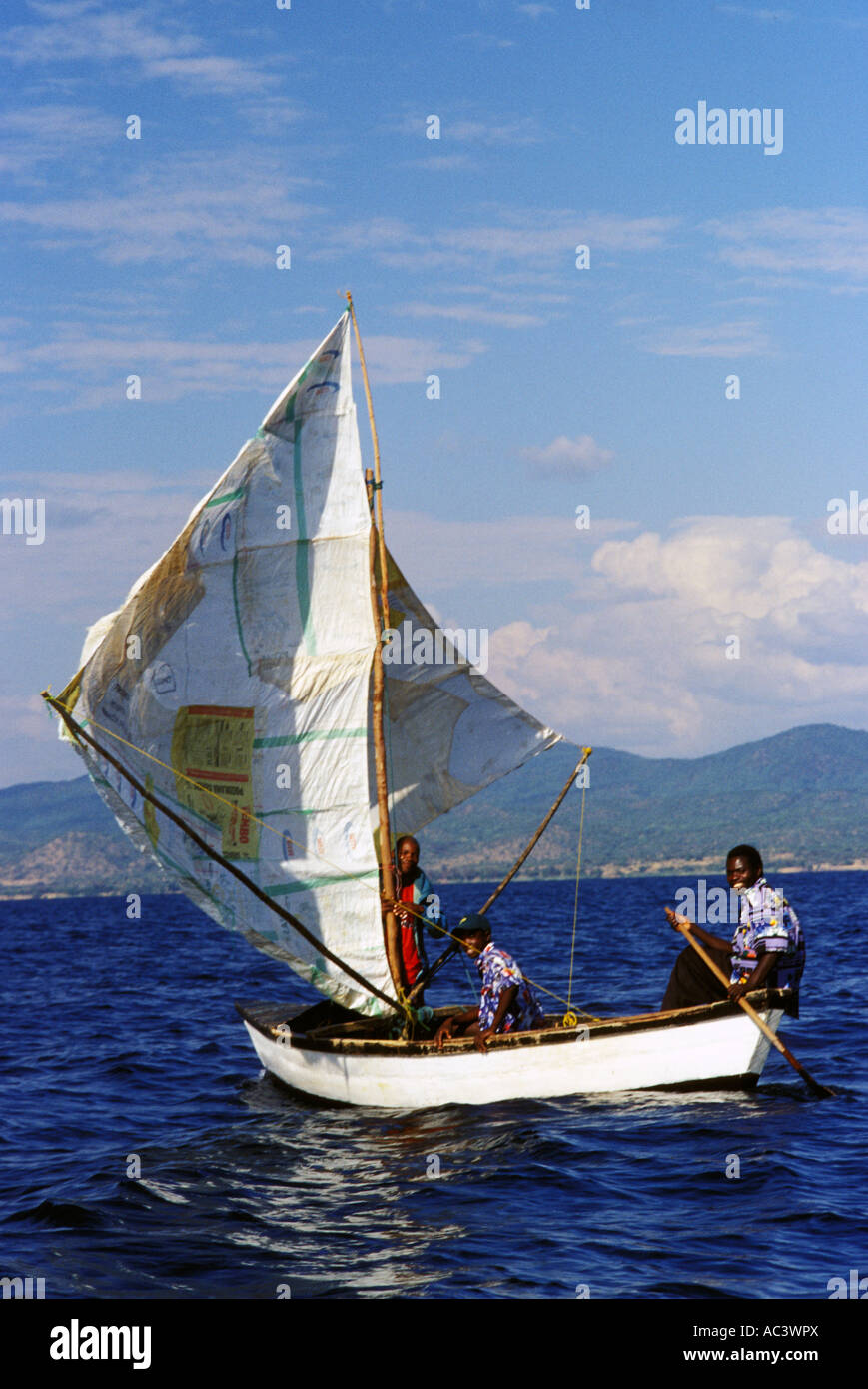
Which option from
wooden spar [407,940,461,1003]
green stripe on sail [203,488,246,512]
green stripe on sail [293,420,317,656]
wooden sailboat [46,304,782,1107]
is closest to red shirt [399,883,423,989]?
wooden spar [407,940,461,1003]

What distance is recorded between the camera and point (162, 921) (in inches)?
3211

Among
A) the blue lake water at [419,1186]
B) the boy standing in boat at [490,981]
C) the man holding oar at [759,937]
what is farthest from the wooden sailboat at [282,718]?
the man holding oar at [759,937]

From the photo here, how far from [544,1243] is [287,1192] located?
313 cm

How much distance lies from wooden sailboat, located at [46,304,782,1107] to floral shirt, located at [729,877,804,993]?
234 centimetres

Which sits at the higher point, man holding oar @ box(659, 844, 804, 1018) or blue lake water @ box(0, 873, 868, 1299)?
man holding oar @ box(659, 844, 804, 1018)

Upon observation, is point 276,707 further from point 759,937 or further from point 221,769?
point 759,937

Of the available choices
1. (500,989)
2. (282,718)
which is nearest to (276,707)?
(282,718)

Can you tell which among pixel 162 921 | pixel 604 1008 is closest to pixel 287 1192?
pixel 604 1008

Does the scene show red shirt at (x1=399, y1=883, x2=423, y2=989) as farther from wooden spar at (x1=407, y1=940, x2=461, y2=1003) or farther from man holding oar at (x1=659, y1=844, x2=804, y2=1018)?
man holding oar at (x1=659, y1=844, x2=804, y2=1018)

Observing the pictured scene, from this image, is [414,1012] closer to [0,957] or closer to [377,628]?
[377,628]

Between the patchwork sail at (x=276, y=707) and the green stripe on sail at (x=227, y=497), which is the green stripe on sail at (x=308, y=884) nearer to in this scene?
the patchwork sail at (x=276, y=707)

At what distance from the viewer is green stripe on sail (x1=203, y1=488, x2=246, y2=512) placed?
55.5 ft

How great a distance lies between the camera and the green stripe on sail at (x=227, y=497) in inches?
666

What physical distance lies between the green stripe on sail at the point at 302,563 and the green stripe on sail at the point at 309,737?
3.23 feet
